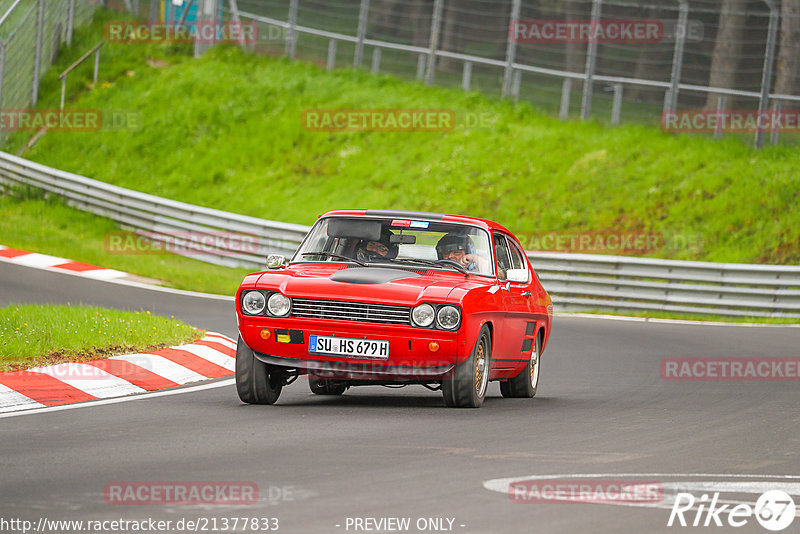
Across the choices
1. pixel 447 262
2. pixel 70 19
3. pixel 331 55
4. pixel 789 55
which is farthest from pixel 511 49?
pixel 447 262

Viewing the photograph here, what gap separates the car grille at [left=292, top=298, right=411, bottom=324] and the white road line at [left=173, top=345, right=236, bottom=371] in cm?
281

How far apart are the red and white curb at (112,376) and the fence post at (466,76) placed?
67.4 feet

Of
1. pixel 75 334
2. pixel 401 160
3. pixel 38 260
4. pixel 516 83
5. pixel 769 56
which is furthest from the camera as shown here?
pixel 516 83

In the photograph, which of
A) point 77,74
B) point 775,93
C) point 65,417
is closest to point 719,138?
point 775,93

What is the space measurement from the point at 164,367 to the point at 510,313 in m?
3.05

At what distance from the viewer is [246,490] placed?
5.89 m

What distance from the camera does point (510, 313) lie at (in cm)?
1012

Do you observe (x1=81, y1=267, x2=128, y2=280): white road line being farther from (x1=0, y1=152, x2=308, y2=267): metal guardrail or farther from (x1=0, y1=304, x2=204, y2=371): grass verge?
(x1=0, y1=304, x2=204, y2=371): grass verge

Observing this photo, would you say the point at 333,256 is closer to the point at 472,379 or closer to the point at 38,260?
the point at 472,379

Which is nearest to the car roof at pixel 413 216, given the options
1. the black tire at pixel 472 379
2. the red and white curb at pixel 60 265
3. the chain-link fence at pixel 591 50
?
the black tire at pixel 472 379

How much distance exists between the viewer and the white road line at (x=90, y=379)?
9617 mm

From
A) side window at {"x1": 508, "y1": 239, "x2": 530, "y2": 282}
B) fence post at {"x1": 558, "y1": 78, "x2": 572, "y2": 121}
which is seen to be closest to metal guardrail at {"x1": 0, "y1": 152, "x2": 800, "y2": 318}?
fence post at {"x1": 558, "y1": 78, "x2": 572, "y2": 121}

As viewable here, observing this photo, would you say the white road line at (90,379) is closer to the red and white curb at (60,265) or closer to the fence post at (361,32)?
the red and white curb at (60,265)

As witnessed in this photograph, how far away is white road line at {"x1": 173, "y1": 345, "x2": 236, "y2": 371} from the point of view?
1165cm
